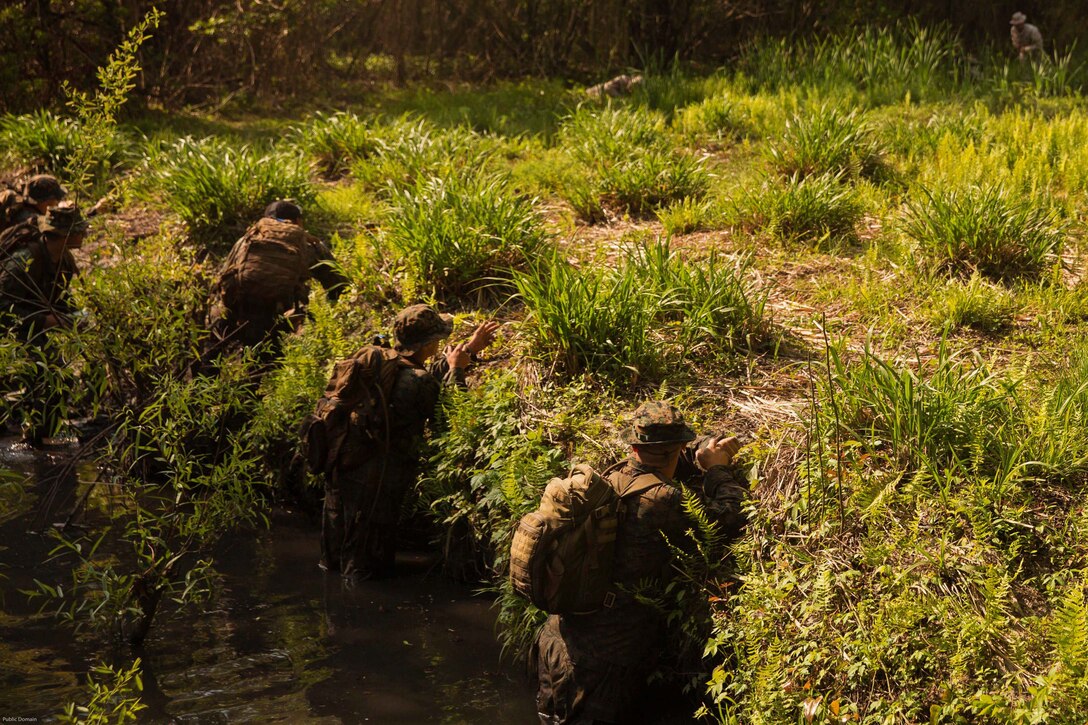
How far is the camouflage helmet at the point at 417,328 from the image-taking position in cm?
654

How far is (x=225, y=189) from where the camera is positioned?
9.42 m

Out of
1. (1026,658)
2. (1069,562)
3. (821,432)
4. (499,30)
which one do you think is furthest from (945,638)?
(499,30)

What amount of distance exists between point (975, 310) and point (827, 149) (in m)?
2.55

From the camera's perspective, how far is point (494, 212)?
7.93m

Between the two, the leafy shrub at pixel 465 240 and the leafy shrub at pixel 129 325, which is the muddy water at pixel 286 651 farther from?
the leafy shrub at pixel 465 240

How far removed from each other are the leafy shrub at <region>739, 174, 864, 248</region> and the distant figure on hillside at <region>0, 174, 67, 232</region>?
215 inches

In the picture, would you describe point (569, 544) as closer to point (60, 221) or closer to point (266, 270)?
point (266, 270)

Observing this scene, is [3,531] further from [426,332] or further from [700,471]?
[700,471]

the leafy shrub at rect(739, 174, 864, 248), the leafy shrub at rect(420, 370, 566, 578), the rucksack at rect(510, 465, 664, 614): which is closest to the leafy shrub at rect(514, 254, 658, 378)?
the leafy shrub at rect(420, 370, 566, 578)

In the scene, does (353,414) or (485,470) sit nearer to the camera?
(485,470)

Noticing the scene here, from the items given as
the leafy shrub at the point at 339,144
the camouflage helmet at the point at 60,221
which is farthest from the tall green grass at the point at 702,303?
the leafy shrub at the point at 339,144

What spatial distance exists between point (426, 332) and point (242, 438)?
1.38 m

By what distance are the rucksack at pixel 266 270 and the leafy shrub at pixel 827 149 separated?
3.75 meters

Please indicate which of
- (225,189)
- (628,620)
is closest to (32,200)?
(225,189)
